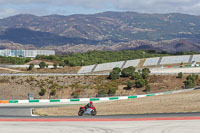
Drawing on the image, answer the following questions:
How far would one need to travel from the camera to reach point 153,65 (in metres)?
149

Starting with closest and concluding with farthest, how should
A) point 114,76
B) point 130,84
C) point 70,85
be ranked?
point 130,84 < point 70,85 < point 114,76

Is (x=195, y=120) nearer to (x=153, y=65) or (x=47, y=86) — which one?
(x=47, y=86)

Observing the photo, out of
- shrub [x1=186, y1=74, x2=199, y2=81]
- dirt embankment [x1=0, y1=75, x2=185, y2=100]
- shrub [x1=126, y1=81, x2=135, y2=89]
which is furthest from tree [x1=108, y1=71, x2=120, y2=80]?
shrub [x1=186, y1=74, x2=199, y2=81]

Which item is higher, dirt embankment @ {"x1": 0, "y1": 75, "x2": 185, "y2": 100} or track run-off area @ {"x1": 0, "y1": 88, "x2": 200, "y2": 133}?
dirt embankment @ {"x1": 0, "y1": 75, "x2": 185, "y2": 100}

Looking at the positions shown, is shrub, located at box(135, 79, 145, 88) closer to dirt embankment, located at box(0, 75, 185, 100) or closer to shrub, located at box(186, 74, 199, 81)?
dirt embankment, located at box(0, 75, 185, 100)

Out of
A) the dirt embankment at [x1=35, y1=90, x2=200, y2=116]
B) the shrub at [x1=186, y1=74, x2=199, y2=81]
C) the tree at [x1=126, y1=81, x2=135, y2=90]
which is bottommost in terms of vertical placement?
the dirt embankment at [x1=35, y1=90, x2=200, y2=116]
